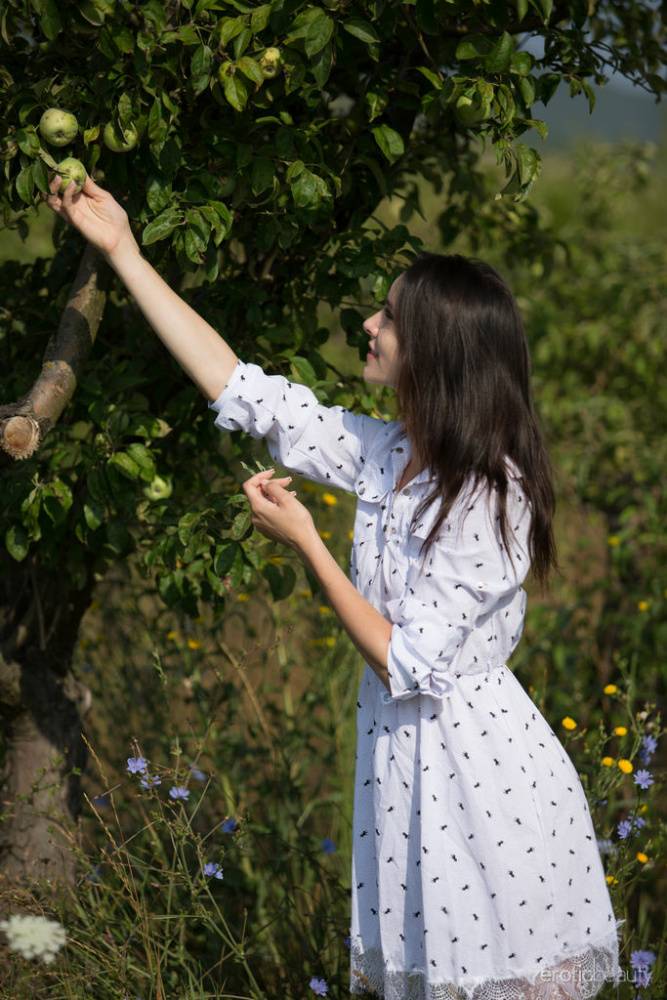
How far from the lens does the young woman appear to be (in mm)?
1545

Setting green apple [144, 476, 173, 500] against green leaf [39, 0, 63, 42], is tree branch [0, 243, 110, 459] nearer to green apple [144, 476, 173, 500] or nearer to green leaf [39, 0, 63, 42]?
green apple [144, 476, 173, 500]

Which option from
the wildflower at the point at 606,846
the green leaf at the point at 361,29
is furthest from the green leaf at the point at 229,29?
the wildflower at the point at 606,846

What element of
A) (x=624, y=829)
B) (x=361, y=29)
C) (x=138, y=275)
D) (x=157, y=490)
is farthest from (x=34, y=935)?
(x=361, y=29)

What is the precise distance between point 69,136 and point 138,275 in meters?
0.21

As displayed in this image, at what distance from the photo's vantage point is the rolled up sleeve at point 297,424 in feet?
5.63

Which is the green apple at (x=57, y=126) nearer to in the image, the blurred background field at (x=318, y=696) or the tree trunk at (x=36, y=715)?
the blurred background field at (x=318, y=696)

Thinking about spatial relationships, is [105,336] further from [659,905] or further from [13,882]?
[659,905]

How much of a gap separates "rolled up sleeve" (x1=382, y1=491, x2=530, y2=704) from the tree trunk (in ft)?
2.63

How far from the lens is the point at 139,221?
165cm

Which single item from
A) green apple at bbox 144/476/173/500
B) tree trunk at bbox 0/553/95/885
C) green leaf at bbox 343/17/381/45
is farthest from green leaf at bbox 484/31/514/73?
tree trunk at bbox 0/553/95/885

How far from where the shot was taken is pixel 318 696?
2637 millimetres

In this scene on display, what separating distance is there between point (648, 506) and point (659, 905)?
1177 millimetres

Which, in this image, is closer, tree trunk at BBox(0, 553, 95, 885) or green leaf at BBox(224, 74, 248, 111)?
green leaf at BBox(224, 74, 248, 111)

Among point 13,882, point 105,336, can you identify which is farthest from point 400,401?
point 13,882
